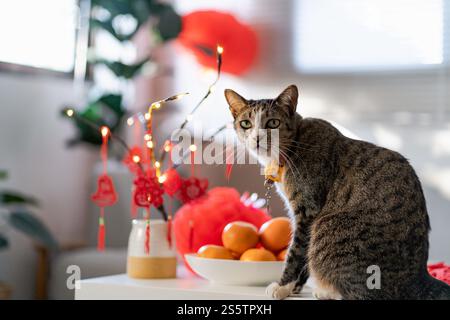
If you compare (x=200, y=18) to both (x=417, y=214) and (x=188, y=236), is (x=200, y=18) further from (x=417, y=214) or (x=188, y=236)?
(x=417, y=214)

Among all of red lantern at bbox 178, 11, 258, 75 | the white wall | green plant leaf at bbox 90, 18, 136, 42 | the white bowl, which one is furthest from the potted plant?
the white bowl

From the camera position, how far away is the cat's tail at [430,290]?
1205 millimetres

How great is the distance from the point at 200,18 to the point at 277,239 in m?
2.32

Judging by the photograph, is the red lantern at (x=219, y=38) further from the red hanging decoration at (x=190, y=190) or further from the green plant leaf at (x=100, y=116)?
the red hanging decoration at (x=190, y=190)

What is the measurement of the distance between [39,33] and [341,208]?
2.60 meters

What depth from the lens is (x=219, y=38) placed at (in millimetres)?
3535

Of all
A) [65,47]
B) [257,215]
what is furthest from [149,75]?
[257,215]

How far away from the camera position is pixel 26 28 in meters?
3.39

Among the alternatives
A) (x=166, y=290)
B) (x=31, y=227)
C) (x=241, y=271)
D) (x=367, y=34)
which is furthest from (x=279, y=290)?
(x=367, y=34)

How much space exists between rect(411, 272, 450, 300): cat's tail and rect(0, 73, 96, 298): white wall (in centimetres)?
255

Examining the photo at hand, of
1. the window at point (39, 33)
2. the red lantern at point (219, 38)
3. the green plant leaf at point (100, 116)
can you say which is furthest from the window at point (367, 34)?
the window at point (39, 33)

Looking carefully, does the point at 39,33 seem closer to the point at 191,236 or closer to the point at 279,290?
the point at 191,236

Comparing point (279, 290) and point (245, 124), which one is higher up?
point (245, 124)

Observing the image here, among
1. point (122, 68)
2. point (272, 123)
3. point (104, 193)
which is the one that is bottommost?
point (104, 193)
